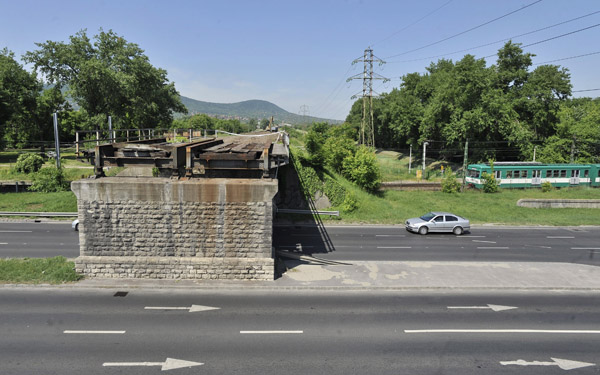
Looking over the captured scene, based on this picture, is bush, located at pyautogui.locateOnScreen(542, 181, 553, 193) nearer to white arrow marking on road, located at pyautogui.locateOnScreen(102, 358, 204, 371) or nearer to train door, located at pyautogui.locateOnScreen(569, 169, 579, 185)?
train door, located at pyautogui.locateOnScreen(569, 169, 579, 185)

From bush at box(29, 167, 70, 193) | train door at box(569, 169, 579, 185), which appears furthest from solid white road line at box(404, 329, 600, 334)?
train door at box(569, 169, 579, 185)

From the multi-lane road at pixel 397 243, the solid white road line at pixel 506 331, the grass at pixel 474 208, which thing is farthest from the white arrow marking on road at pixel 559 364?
the grass at pixel 474 208

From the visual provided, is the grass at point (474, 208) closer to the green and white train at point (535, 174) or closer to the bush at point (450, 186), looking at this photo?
the bush at point (450, 186)

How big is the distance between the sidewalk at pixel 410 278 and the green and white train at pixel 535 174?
2298 cm

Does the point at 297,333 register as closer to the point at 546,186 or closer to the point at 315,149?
the point at 315,149

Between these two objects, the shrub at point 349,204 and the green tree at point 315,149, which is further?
the green tree at point 315,149

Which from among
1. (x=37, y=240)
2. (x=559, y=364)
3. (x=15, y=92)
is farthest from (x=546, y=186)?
(x=15, y=92)

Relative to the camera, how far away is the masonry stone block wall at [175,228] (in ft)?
41.2

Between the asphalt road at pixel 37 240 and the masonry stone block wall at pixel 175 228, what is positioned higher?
the masonry stone block wall at pixel 175 228

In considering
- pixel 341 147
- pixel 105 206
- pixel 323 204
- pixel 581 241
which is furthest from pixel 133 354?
pixel 341 147

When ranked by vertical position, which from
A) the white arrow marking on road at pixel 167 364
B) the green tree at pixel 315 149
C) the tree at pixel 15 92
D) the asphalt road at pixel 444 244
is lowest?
the white arrow marking on road at pixel 167 364

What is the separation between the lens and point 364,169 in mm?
30984

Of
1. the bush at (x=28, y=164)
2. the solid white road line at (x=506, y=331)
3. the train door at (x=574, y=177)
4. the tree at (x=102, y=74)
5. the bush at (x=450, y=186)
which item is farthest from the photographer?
the tree at (x=102, y=74)

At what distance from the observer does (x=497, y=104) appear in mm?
43781
